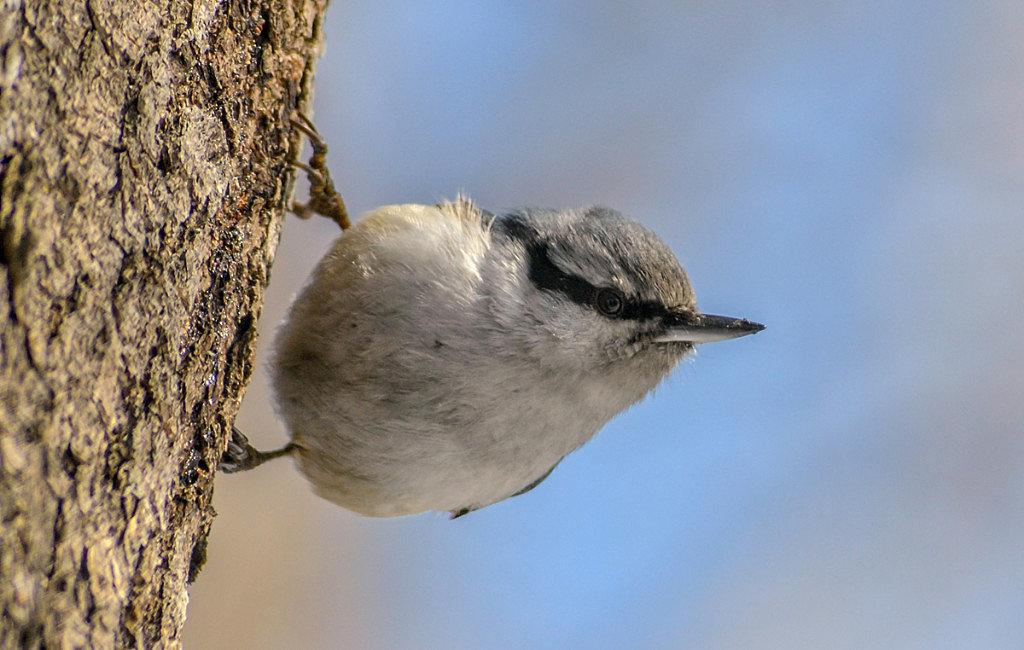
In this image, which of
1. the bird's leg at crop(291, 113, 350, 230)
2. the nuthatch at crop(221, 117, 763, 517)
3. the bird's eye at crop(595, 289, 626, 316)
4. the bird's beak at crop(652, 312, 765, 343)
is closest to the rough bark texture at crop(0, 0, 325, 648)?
the nuthatch at crop(221, 117, 763, 517)

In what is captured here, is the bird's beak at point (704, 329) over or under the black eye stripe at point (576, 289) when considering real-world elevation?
under

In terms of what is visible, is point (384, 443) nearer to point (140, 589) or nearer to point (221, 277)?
point (221, 277)

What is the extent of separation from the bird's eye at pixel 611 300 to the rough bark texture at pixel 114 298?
0.72m

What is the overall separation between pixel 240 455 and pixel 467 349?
57 cm

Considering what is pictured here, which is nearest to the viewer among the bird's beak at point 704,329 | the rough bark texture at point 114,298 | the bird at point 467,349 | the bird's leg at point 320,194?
the rough bark texture at point 114,298

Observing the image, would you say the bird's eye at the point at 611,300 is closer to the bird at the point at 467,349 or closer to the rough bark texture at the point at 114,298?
the bird at the point at 467,349

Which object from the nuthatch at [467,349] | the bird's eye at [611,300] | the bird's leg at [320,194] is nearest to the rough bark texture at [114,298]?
the nuthatch at [467,349]

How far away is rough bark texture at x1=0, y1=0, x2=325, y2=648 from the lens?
33.2 inches

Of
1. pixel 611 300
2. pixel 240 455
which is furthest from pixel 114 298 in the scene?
pixel 611 300

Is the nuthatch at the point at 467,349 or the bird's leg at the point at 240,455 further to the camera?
the bird's leg at the point at 240,455

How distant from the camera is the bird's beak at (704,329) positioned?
5.61 feet

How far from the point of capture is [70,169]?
91 cm

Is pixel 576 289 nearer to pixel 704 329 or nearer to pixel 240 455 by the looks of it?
pixel 704 329

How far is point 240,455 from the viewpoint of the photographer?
177cm
